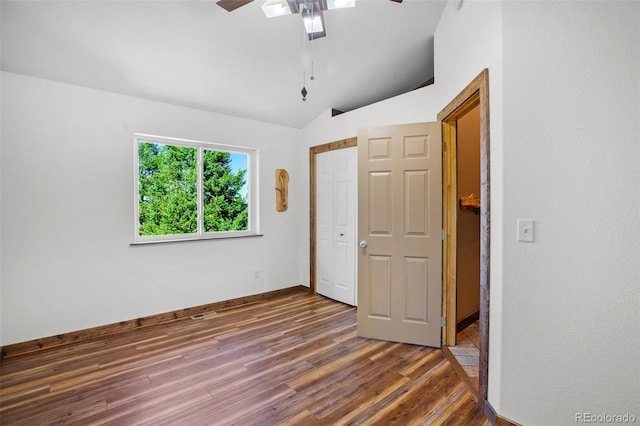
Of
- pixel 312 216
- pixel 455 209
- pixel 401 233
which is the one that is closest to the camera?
pixel 455 209

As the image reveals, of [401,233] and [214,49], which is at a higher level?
[214,49]

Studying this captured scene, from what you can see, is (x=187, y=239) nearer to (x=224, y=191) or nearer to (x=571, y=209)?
(x=224, y=191)

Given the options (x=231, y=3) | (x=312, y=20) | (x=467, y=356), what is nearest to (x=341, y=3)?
(x=312, y=20)

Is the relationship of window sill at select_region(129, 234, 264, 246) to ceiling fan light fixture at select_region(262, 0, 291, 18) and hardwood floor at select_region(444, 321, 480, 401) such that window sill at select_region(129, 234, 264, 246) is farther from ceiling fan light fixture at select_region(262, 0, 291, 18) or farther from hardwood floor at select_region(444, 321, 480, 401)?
hardwood floor at select_region(444, 321, 480, 401)

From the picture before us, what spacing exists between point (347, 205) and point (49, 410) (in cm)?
317

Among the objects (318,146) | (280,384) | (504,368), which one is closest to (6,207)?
(280,384)

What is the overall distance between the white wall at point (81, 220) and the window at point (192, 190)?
0.13 m

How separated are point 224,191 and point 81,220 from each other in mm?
1521

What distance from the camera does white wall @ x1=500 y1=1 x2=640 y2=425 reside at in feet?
4.58

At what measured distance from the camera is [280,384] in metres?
2.08

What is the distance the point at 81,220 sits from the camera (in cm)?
277

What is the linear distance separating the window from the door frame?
2.53 m

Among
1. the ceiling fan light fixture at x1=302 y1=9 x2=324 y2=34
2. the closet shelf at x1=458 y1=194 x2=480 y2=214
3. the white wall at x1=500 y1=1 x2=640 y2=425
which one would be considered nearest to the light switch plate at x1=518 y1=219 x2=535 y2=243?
the white wall at x1=500 y1=1 x2=640 y2=425

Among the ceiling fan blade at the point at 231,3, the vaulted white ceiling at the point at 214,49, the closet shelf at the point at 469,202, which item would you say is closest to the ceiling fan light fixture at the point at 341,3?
the ceiling fan blade at the point at 231,3
